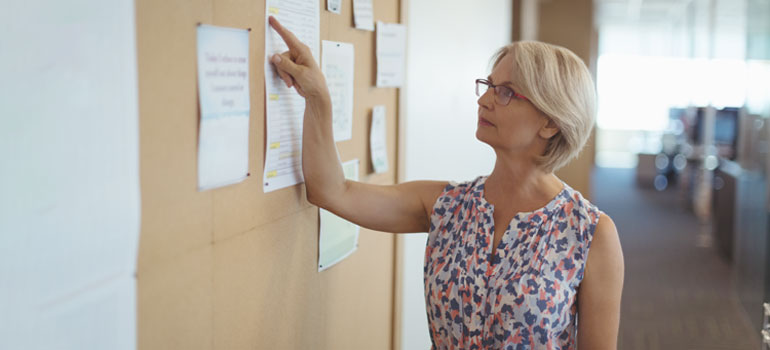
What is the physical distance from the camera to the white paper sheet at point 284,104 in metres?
1.42

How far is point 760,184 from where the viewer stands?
5035 millimetres

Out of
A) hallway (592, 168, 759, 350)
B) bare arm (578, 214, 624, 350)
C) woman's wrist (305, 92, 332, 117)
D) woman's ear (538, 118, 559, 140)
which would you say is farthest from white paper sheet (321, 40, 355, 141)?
hallway (592, 168, 759, 350)

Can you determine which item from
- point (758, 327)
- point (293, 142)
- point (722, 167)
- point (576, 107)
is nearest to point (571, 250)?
point (576, 107)

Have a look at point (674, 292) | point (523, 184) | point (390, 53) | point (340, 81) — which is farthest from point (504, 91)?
point (674, 292)

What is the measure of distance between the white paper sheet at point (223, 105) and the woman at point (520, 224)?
26 centimetres

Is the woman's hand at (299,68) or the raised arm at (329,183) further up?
the woman's hand at (299,68)

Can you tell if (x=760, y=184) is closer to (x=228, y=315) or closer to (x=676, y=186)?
(x=228, y=315)

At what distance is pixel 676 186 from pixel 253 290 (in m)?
12.7

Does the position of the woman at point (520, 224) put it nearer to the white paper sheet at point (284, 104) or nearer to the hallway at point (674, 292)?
the white paper sheet at point (284, 104)

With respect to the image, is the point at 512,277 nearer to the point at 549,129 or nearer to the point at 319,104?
the point at 549,129

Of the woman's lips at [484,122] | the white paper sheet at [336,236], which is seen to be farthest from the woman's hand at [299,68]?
the woman's lips at [484,122]

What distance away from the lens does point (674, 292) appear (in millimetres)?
5695

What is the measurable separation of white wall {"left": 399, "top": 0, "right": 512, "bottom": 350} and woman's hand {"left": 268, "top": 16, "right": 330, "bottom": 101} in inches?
22.6

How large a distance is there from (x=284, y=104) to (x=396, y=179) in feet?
2.79
